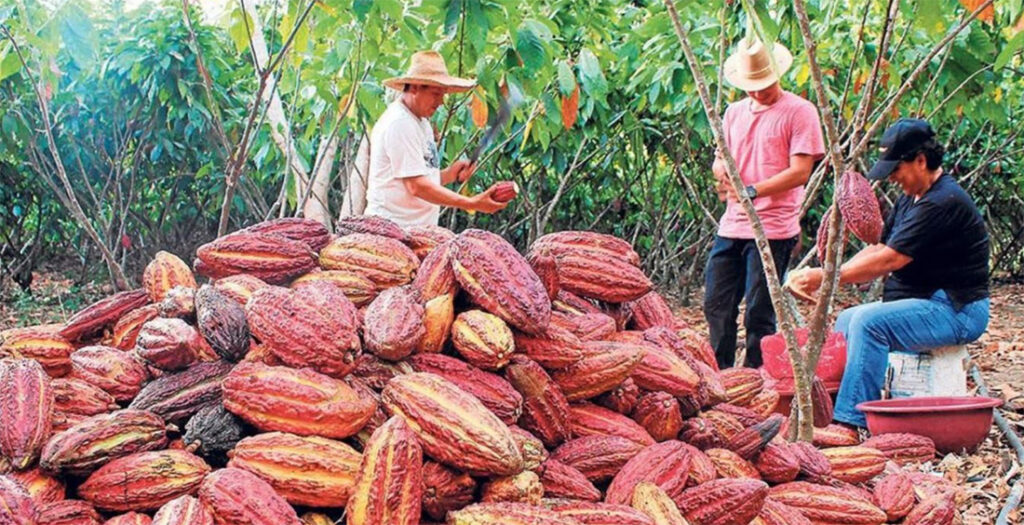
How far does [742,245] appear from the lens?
3.87 meters

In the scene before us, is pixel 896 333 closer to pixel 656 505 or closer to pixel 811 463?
pixel 811 463

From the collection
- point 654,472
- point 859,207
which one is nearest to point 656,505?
point 654,472

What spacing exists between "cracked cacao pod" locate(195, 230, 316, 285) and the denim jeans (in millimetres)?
2497

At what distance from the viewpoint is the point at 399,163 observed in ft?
11.0

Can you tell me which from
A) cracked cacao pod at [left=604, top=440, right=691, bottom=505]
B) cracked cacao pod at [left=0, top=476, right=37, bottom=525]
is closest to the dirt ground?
cracked cacao pod at [left=604, top=440, right=691, bottom=505]

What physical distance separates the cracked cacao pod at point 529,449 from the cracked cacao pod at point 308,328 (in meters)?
0.28

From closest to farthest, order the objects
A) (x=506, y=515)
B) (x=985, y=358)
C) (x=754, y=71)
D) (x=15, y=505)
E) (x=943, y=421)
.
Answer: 1. (x=15, y=505)
2. (x=506, y=515)
3. (x=943, y=421)
4. (x=754, y=71)
5. (x=985, y=358)

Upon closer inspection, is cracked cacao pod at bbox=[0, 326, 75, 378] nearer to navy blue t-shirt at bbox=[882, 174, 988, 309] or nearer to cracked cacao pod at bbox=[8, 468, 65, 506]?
cracked cacao pod at bbox=[8, 468, 65, 506]

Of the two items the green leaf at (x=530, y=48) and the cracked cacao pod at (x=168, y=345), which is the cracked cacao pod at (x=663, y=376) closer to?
the cracked cacao pod at (x=168, y=345)

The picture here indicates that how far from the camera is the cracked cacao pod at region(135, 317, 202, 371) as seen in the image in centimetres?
141

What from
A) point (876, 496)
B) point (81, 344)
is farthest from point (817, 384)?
point (81, 344)

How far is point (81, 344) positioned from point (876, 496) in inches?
62.7

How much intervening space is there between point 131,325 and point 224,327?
1.06ft

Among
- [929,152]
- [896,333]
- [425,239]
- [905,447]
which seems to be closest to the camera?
A: [425,239]
